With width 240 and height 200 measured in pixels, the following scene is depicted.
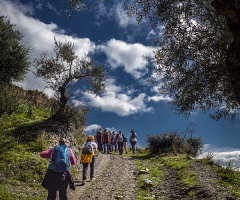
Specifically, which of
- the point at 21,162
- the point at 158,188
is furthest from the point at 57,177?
the point at 158,188

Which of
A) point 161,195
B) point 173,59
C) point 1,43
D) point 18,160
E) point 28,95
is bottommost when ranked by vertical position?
point 161,195

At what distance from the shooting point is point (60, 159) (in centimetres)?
627

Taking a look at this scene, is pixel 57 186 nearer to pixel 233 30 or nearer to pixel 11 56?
pixel 233 30

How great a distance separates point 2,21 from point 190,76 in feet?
61.2

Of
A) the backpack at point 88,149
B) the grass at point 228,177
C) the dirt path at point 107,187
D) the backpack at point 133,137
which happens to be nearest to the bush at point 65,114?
the dirt path at point 107,187

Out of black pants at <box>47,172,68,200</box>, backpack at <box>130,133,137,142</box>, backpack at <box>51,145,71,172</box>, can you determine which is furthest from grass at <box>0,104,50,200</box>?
backpack at <box>130,133,137,142</box>

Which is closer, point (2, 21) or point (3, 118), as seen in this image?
point (3, 118)

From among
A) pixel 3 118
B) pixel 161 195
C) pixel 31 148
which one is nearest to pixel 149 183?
pixel 161 195

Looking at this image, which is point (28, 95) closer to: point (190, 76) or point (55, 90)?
point (55, 90)

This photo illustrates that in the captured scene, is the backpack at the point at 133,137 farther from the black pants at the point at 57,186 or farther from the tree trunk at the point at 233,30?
the tree trunk at the point at 233,30

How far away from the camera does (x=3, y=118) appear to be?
1549 cm

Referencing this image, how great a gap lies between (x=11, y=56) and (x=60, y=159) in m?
15.8

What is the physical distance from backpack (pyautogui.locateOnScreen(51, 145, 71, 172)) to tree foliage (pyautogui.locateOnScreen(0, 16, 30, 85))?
14266 mm

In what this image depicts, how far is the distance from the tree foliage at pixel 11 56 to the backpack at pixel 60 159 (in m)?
14.3
